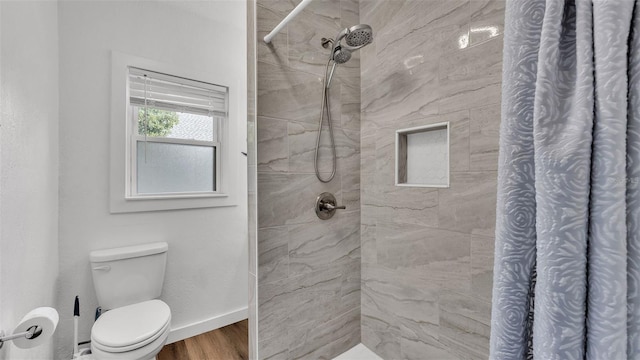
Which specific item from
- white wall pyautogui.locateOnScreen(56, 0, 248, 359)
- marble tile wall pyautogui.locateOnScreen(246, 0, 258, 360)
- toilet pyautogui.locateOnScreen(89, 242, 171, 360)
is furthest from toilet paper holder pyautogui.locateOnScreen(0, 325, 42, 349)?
white wall pyautogui.locateOnScreen(56, 0, 248, 359)

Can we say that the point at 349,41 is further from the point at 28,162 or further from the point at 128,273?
the point at 128,273

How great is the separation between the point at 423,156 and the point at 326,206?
21.4 inches

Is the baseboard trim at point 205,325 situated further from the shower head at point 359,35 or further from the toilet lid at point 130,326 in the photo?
the shower head at point 359,35

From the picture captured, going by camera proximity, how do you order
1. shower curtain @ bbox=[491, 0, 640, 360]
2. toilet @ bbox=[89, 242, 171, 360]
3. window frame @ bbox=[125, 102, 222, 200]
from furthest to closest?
window frame @ bbox=[125, 102, 222, 200] < toilet @ bbox=[89, 242, 171, 360] < shower curtain @ bbox=[491, 0, 640, 360]

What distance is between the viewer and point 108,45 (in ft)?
5.44

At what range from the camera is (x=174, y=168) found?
196cm

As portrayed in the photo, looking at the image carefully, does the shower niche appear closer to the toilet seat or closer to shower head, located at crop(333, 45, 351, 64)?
shower head, located at crop(333, 45, 351, 64)

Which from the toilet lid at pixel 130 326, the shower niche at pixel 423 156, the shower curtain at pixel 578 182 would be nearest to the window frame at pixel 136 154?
the toilet lid at pixel 130 326

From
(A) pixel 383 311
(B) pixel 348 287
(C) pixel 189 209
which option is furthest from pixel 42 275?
(A) pixel 383 311

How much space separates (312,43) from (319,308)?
136cm

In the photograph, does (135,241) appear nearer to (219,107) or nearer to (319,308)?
(219,107)

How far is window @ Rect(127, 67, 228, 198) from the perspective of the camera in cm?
182

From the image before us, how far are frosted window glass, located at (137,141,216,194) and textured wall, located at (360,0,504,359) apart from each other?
1309 mm

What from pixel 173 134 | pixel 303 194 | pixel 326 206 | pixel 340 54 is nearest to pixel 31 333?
pixel 303 194
